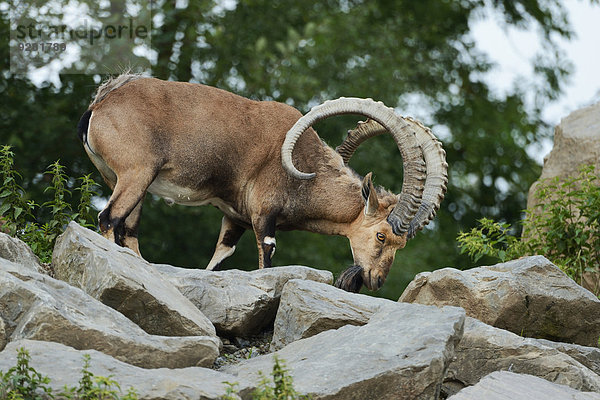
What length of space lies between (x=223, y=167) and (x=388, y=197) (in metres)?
1.78

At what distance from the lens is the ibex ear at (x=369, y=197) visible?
30.9 feet

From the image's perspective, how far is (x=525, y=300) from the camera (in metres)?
7.15

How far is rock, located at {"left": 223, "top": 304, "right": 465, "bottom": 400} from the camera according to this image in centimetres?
514

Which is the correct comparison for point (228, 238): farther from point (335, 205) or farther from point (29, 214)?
point (29, 214)

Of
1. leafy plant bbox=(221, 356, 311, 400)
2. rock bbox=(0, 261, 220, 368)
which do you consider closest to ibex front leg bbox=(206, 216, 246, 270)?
rock bbox=(0, 261, 220, 368)

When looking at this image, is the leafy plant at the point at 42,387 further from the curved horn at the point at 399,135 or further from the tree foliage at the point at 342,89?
the tree foliage at the point at 342,89

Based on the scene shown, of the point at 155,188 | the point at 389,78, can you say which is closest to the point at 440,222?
the point at 389,78

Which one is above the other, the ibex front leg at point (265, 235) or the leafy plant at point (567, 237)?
the leafy plant at point (567, 237)

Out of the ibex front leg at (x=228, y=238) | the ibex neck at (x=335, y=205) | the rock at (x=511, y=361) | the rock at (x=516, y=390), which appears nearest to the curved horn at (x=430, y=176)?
the ibex neck at (x=335, y=205)

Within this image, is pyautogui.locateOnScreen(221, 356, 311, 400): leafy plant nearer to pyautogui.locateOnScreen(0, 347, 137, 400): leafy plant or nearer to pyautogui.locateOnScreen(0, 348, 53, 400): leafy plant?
pyautogui.locateOnScreen(0, 347, 137, 400): leafy plant

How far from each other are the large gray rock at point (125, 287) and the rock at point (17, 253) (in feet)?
0.73

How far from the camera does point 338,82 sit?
1808 centimetres

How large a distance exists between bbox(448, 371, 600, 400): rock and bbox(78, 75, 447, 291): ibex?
3869 millimetres

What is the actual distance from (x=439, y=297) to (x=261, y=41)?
33.6ft
